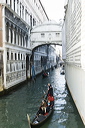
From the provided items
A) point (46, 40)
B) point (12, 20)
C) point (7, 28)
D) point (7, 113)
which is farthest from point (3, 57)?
point (46, 40)

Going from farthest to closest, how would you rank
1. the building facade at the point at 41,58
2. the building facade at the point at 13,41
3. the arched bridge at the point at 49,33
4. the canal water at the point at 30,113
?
the building facade at the point at 41,58 < the arched bridge at the point at 49,33 < the building facade at the point at 13,41 < the canal water at the point at 30,113

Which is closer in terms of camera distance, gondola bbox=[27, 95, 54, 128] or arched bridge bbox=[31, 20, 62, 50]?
gondola bbox=[27, 95, 54, 128]

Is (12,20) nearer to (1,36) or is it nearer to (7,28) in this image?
(7,28)

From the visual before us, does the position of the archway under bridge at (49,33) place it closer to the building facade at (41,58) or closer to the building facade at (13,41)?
the building facade at (13,41)

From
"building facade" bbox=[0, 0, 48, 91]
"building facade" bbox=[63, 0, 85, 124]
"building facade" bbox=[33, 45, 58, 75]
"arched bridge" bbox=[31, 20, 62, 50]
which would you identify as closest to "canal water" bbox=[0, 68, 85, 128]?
"building facade" bbox=[63, 0, 85, 124]

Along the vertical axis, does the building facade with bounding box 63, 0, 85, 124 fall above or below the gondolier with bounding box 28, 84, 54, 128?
above

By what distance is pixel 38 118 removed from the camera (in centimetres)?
631

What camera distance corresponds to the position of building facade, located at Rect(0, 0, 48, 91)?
36.5 ft

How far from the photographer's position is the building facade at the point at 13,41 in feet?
36.5

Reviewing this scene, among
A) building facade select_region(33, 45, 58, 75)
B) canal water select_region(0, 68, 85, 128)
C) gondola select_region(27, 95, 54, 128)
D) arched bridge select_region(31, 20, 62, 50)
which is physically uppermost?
arched bridge select_region(31, 20, 62, 50)

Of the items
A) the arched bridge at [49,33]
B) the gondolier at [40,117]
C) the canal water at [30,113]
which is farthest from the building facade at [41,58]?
the gondolier at [40,117]

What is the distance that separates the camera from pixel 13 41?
520 inches

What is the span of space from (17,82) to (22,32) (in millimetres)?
4600

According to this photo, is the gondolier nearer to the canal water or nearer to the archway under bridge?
the canal water
